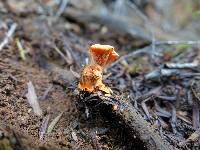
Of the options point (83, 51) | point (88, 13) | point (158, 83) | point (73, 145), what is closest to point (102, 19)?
point (88, 13)

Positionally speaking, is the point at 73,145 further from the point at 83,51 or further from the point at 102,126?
the point at 83,51

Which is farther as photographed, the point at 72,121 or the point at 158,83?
the point at 158,83

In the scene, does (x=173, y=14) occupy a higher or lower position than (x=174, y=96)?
higher

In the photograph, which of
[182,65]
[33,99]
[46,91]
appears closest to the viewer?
[33,99]

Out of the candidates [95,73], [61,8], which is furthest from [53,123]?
[61,8]

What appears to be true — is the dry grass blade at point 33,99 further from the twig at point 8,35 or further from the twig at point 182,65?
the twig at point 182,65

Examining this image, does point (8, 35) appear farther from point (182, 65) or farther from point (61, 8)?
point (182, 65)

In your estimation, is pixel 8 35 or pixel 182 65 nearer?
pixel 182 65

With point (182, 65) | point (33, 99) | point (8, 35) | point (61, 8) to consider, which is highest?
point (61, 8)
